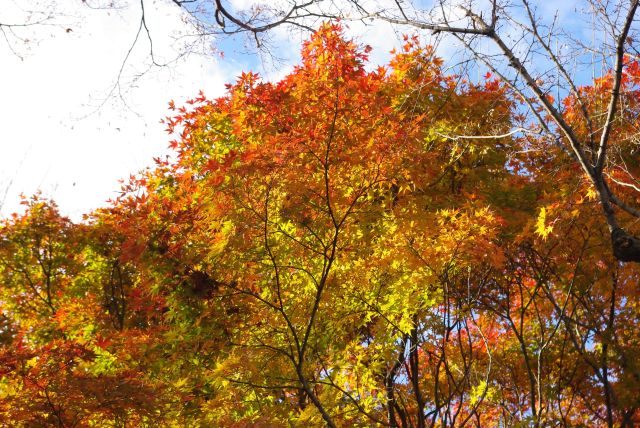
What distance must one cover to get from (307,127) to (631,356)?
5.89m

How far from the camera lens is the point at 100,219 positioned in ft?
38.7

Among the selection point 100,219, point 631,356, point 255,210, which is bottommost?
point 631,356

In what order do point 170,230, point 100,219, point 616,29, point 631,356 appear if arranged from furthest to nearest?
point 100,219
point 631,356
point 170,230
point 616,29

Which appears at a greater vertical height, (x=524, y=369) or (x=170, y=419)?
(x=524, y=369)

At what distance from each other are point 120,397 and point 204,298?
1.16 meters

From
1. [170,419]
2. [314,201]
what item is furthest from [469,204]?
[170,419]

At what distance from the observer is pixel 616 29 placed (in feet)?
12.7

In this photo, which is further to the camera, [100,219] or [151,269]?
[100,219]

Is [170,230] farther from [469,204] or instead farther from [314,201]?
[469,204]

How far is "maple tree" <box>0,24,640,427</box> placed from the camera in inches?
197

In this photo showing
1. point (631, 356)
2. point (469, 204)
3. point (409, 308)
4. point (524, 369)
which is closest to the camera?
point (409, 308)

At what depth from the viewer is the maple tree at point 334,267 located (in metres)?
5.02

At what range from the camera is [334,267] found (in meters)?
6.33

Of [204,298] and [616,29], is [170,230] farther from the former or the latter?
[616,29]
